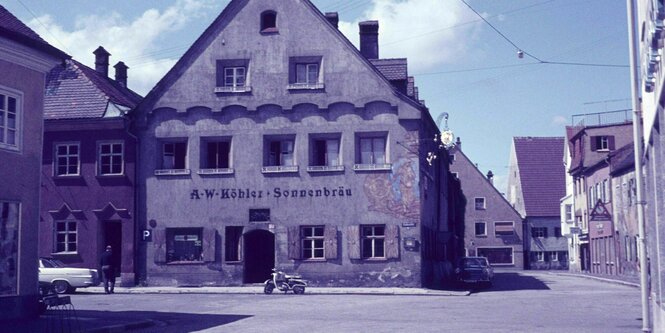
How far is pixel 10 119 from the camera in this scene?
18.7 metres

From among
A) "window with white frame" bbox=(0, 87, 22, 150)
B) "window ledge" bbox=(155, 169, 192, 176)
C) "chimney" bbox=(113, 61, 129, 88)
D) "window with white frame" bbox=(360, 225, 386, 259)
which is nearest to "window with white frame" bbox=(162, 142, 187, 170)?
"window ledge" bbox=(155, 169, 192, 176)

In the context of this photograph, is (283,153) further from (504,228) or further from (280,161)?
(504,228)

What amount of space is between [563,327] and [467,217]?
57546 mm

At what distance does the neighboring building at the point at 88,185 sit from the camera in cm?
3466

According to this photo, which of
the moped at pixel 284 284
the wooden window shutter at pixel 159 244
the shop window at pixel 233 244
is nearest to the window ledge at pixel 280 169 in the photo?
the shop window at pixel 233 244

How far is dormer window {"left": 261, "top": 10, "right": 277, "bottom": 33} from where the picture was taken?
34844 mm

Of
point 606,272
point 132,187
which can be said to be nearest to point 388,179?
point 132,187

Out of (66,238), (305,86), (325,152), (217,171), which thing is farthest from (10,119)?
(325,152)

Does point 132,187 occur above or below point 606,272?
above

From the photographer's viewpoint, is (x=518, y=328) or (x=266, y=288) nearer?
(x=518, y=328)

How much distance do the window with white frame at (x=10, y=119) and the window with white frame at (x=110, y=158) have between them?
1626 centimetres

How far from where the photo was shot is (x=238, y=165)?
34.7 metres

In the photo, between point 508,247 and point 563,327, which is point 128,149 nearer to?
point 563,327

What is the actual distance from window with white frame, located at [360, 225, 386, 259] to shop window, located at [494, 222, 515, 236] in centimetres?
4205
